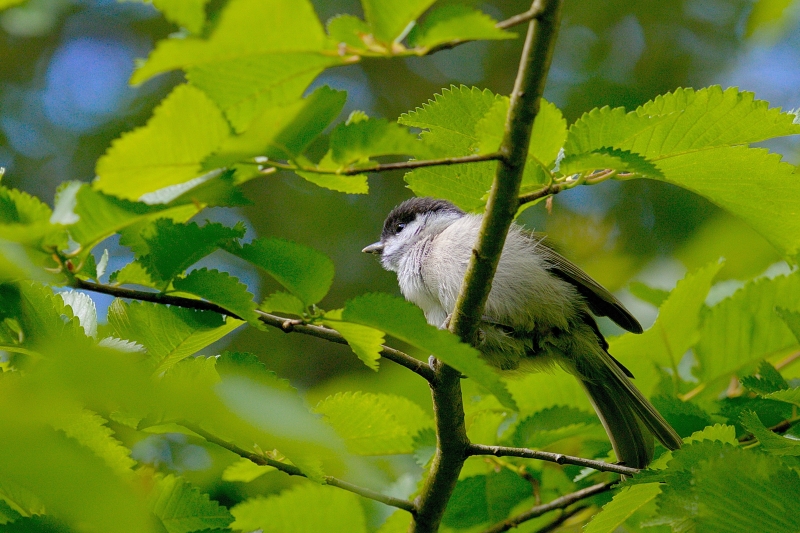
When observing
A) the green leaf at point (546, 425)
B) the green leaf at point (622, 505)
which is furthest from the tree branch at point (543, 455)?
the green leaf at point (546, 425)

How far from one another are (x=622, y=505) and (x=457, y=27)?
1291 mm

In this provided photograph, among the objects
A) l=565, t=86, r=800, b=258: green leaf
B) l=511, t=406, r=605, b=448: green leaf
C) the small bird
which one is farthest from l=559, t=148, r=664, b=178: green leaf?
the small bird

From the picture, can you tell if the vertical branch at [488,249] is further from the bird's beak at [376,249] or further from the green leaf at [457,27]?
the bird's beak at [376,249]

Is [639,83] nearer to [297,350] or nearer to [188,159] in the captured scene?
[297,350]

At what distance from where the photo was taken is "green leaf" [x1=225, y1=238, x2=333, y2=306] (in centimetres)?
147

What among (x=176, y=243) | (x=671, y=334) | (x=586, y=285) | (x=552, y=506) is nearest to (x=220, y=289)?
(x=176, y=243)

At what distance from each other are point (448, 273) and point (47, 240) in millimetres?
2107

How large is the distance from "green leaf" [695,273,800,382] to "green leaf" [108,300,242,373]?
6.19 feet

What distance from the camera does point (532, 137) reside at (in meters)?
1.59

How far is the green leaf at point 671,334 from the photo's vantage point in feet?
8.73

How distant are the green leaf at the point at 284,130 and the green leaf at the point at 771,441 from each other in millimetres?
1233

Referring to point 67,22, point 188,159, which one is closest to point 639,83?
point 67,22

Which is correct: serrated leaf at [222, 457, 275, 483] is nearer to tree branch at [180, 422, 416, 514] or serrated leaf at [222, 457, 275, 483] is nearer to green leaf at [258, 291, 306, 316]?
tree branch at [180, 422, 416, 514]

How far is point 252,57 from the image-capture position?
1116 millimetres
